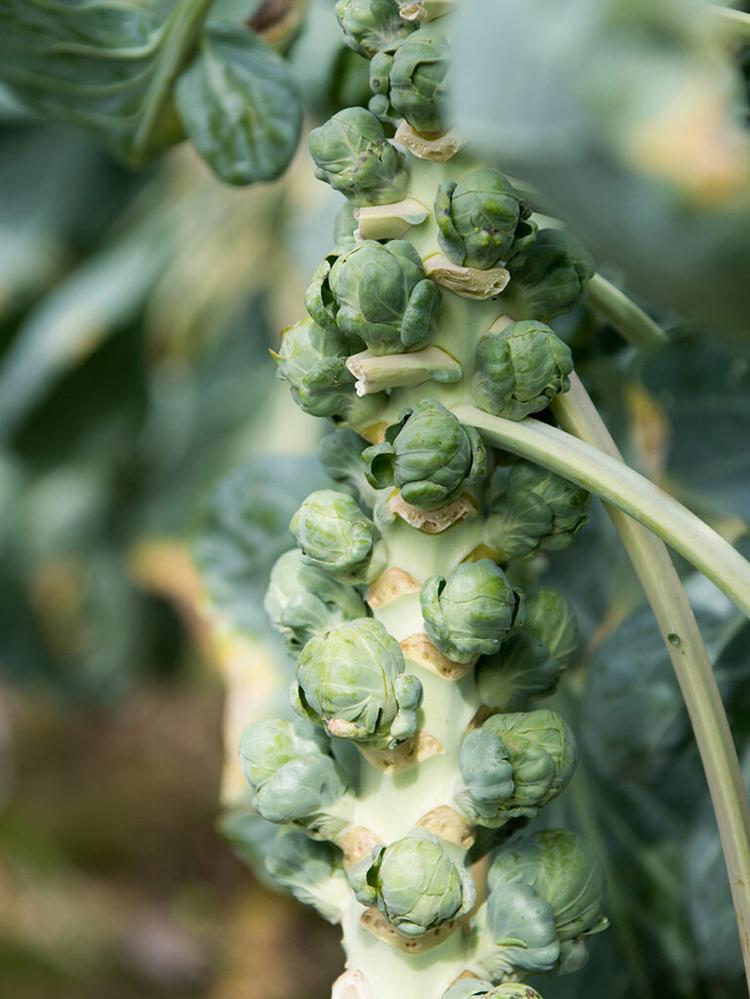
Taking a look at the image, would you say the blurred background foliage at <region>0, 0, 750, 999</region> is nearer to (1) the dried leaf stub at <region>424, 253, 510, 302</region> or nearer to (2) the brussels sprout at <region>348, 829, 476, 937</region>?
(1) the dried leaf stub at <region>424, 253, 510, 302</region>

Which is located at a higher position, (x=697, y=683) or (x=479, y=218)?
(x=479, y=218)

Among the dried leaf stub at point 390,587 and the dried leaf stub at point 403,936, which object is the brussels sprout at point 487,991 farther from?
the dried leaf stub at point 390,587

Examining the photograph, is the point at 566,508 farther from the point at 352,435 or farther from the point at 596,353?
the point at 596,353

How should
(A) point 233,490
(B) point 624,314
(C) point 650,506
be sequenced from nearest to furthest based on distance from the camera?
1. (C) point 650,506
2. (B) point 624,314
3. (A) point 233,490

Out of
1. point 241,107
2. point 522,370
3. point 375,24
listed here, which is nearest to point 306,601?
point 522,370

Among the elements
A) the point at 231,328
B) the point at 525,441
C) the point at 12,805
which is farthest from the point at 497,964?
the point at 12,805

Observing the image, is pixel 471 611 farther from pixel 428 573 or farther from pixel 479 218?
pixel 479 218
